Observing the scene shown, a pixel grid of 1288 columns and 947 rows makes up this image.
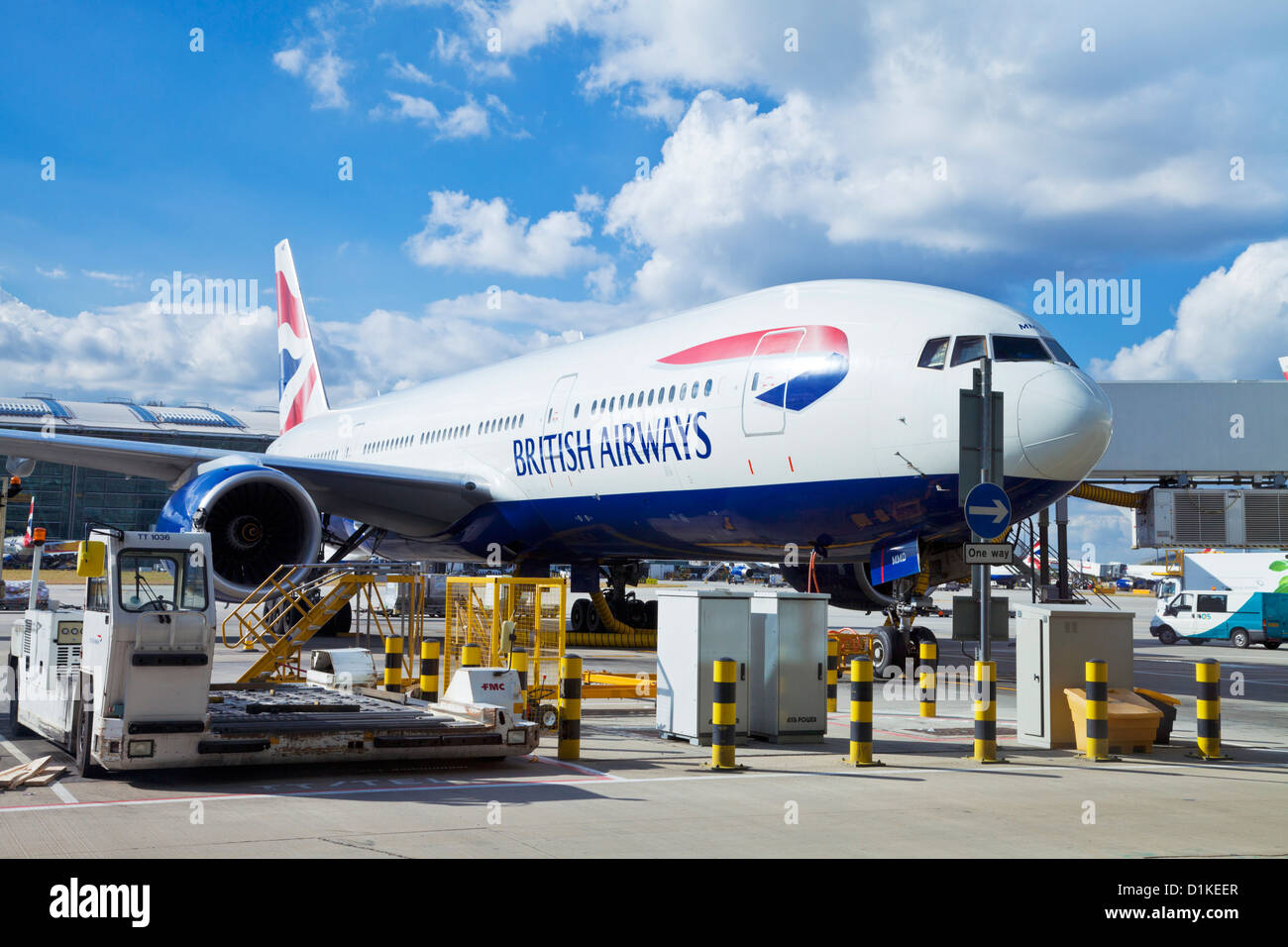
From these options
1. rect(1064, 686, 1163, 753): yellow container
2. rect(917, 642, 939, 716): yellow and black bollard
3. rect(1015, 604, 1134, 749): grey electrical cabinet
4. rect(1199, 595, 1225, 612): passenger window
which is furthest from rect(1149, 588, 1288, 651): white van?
rect(1064, 686, 1163, 753): yellow container

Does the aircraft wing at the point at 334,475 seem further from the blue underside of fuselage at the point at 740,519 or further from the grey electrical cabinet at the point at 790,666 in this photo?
the grey electrical cabinet at the point at 790,666

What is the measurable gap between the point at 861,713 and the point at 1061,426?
442 centimetres

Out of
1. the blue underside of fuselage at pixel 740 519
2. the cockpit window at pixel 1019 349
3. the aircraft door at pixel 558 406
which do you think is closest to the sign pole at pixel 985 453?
the blue underside of fuselage at pixel 740 519

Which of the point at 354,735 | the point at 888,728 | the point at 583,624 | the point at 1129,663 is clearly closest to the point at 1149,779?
the point at 1129,663

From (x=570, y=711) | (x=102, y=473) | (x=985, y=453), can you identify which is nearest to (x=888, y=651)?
(x=985, y=453)

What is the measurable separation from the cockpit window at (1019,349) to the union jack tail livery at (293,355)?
2125cm

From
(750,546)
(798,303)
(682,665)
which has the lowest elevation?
(682,665)

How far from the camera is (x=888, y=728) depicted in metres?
11.4

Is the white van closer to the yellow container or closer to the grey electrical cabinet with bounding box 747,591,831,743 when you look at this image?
the yellow container

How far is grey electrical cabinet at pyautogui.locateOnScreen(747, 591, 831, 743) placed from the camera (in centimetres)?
1011

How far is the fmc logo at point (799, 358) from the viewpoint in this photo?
519 inches

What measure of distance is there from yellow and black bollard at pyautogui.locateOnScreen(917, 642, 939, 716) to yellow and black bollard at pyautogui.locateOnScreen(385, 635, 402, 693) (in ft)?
17.8
